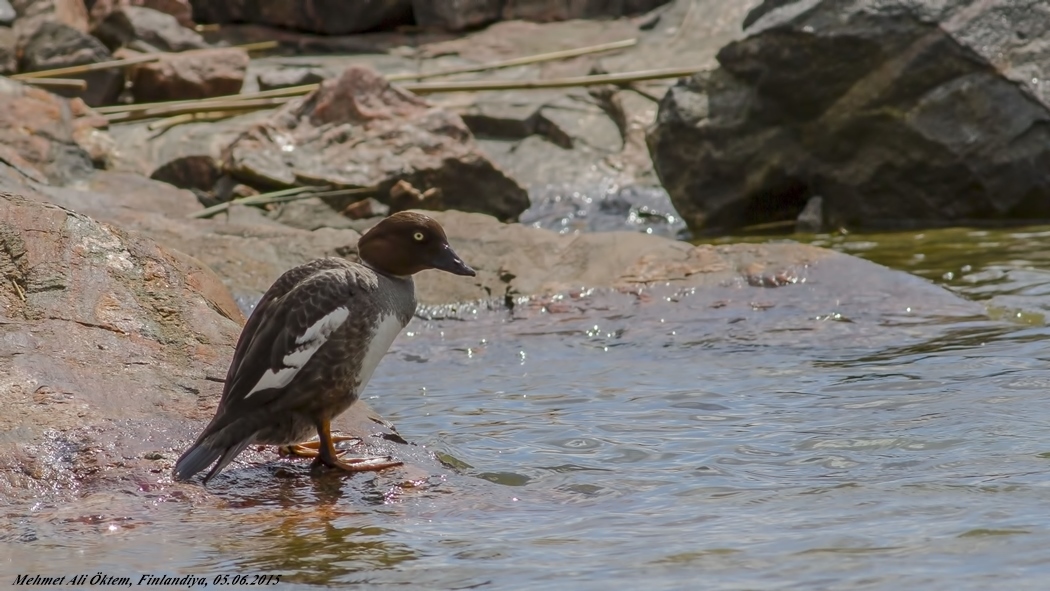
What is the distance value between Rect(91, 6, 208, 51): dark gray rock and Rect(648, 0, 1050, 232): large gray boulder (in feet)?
16.4

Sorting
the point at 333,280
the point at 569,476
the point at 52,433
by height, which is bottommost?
the point at 569,476

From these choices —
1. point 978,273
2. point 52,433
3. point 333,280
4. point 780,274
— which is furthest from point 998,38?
point 52,433

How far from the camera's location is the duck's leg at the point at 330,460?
445 cm

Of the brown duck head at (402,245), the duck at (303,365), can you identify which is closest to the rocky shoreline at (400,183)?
the duck at (303,365)

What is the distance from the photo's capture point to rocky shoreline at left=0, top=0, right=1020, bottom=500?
183 inches

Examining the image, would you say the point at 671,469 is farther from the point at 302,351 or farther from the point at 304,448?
the point at 302,351

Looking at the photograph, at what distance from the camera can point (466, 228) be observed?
26.1ft

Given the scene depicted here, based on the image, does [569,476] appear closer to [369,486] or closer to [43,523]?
[369,486]

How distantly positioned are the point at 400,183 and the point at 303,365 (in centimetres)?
585

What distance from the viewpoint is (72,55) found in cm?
1242

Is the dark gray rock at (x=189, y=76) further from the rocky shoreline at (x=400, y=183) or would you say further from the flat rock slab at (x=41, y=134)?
the flat rock slab at (x=41, y=134)

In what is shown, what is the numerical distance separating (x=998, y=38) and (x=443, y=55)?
5748 millimetres

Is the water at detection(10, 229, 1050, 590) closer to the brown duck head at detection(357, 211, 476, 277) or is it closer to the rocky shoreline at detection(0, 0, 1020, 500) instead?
the rocky shoreline at detection(0, 0, 1020, 500)

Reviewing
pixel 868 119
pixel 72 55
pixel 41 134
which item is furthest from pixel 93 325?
pixel 72 55
